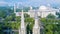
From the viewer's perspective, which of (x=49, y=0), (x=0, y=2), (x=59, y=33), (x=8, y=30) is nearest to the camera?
(x=59, y=33)

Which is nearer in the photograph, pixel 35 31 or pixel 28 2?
pixel 35 31

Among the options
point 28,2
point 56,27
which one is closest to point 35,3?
point 28,2

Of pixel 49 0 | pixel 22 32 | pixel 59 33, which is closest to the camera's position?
pixel 22 32

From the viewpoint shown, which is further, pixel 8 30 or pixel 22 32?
pixel 8 30

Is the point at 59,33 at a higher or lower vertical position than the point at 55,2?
lower

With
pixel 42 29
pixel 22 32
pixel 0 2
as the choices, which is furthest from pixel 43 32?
pixel 0 2

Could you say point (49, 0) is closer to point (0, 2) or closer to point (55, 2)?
point (55, 2)

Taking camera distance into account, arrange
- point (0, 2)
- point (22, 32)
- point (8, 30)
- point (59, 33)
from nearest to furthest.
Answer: point (22, 32), point (59, 33), point (8, 30), point (0, 2)

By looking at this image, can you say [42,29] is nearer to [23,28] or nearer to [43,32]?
[43,32]

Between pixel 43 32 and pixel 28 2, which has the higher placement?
pixel 28 2
